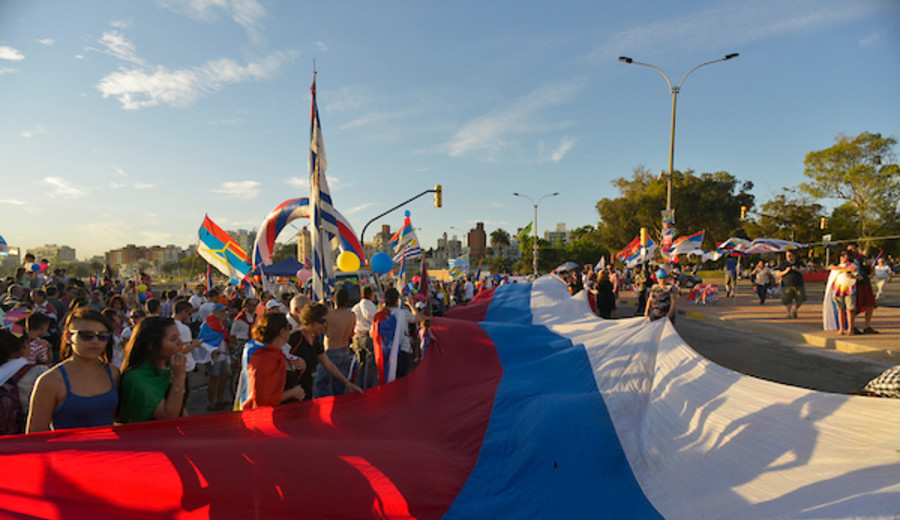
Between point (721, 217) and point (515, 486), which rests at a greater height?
point (721, 217)

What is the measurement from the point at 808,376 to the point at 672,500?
6.15 metres

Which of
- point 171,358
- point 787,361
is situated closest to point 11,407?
point 171,358

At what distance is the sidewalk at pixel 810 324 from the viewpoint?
895 centimetres

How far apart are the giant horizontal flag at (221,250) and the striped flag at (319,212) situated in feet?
20.4

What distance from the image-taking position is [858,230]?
122 ft

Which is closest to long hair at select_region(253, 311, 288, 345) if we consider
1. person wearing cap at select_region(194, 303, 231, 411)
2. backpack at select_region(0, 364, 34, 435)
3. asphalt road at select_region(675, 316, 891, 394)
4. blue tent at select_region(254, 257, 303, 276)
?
backpack at select_region(0, 364, 34, 435)

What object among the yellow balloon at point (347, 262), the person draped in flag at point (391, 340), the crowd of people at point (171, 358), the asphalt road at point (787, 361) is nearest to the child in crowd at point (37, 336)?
the crowd of people at point (171, 358)

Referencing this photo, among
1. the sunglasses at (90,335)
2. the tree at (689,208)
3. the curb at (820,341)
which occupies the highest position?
the tree at (689,208)

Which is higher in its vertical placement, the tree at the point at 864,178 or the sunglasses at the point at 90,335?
the tree at the point at 864,178

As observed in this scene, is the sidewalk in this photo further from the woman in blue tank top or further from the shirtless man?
the woman in blue tank top

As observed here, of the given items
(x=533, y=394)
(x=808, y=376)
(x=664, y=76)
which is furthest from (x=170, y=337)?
(x=664, y=76)

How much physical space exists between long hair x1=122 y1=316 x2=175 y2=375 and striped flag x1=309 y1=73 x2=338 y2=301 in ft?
12.7

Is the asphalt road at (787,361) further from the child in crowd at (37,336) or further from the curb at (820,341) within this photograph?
the child in crowd at (37,336)

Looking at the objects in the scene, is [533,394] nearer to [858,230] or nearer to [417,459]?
[417,459]
